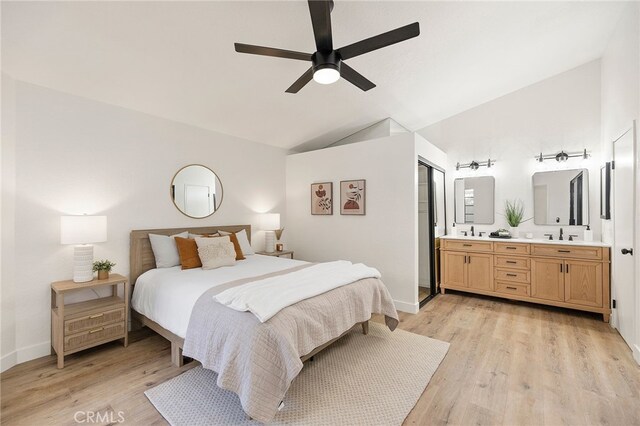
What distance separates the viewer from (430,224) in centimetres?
449

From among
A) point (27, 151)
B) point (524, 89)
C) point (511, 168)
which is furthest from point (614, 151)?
point (27, 151)

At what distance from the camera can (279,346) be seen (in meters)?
1.81

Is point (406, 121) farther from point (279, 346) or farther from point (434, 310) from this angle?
point (279, 346)

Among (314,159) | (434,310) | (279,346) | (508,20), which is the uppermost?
(508,20)

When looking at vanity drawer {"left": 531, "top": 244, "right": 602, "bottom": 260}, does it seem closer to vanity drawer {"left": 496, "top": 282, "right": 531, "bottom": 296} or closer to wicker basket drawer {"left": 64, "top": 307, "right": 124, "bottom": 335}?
vanity drawer {"left": 496, "top": 282, "right": 531, "bottom": 296}

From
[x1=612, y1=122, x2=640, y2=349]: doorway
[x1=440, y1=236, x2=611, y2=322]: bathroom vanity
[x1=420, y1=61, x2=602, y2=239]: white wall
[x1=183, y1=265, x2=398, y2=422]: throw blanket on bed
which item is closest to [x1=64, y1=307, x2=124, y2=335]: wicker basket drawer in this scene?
[x1=183, y1=265, x2=398, y2=422]: throw blanket on bed

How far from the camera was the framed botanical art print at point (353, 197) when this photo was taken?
4.27 metres

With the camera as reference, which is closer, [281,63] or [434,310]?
[281,63]

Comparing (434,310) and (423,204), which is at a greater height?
(423,204)

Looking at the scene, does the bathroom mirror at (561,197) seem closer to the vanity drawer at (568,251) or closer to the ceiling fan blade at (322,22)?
the vanity drawer at (568,251)

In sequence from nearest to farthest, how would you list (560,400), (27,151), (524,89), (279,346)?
(279,346)
(560,400)
(27,151)
(524,89)

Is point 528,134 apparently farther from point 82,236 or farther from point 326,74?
point 82,236

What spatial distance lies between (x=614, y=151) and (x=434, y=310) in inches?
110

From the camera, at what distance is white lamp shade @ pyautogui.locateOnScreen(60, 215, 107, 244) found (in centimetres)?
256
